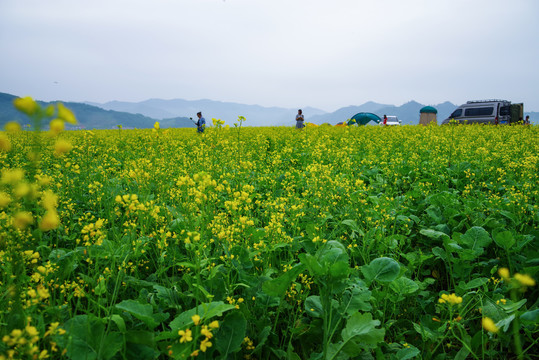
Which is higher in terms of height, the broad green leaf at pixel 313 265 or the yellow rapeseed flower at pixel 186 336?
the broad green leaf at pixel 313 265

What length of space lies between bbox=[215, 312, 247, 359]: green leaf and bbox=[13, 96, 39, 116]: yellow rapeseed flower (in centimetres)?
128

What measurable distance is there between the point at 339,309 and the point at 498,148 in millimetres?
7038

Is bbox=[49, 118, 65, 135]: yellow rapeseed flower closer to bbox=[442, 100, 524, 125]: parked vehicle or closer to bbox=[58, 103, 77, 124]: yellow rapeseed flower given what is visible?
bbox=[58, 103, 77, 124]: yellow rapeseed flower

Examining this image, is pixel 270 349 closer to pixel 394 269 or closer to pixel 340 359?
pixel 340 359

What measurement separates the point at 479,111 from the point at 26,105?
A: 73.5 ft

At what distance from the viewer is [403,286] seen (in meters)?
2.04

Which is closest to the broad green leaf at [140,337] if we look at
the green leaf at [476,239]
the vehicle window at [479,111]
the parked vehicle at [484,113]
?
the green leaf at [476,239]

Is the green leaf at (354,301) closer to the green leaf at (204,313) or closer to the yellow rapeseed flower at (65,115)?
the green leaf at (204,313)

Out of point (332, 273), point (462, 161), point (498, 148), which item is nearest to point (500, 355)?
point (332, 273)

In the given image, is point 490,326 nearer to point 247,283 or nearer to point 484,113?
point 247,283

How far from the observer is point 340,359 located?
153 cm

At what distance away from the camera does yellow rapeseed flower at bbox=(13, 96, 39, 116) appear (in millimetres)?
1008

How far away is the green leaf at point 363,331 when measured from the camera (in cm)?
151

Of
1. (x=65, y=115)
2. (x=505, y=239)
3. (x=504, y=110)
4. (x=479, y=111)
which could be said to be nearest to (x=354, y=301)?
(x=505, y=239)
